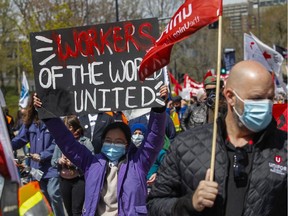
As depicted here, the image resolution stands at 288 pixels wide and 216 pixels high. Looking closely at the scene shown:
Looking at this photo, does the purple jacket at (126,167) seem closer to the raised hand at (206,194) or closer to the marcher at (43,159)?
the raised hand at (206,194)

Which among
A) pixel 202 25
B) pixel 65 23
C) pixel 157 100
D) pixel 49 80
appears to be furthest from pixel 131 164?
pixel 65 23

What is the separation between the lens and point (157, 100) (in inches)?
203

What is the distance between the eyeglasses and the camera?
3.07 metres

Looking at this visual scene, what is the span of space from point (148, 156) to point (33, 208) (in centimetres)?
203

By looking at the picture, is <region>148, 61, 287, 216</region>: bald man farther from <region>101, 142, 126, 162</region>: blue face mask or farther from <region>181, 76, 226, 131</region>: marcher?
<region>181, 76, 226, 131</region>: marcher

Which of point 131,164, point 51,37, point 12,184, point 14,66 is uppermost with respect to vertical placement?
point 51,37

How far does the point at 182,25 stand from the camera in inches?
159

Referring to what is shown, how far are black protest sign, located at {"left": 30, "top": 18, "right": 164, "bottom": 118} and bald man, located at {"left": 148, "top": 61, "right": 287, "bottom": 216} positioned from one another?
2007 mm

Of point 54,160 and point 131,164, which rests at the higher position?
point 131,164

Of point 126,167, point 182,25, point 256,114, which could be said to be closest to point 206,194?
point 256,114

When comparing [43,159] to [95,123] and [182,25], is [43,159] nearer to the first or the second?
[95,123]

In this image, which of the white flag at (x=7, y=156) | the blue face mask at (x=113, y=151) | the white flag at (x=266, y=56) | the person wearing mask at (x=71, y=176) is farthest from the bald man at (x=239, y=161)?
the white flag at (x=266, y=56)

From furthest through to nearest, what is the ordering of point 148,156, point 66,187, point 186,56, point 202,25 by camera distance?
point 186,56 → point 66,187 → point 148,156 → point 202,25

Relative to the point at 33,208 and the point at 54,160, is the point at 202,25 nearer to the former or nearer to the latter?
the point at 33,208
